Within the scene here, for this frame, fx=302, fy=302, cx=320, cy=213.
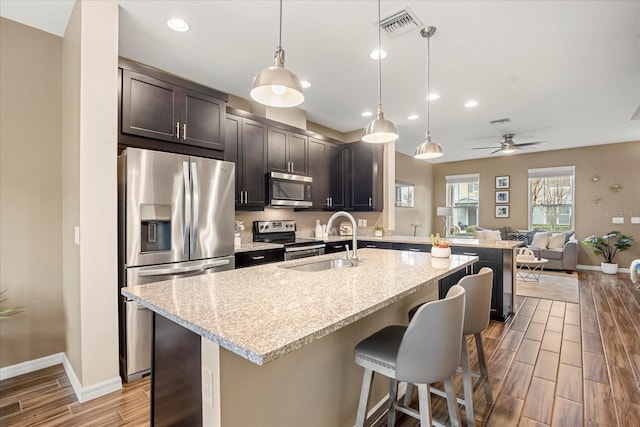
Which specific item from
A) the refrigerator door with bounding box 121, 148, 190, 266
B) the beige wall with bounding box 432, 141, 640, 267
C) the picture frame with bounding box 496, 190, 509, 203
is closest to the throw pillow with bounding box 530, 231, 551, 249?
the beige wall with bounding box 432, 141, 640, 267

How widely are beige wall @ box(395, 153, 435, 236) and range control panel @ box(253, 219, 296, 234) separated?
12.1 ft

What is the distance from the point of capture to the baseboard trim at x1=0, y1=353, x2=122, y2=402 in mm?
2053

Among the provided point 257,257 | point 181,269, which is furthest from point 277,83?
point 257,257

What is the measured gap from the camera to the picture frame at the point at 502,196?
7818mm

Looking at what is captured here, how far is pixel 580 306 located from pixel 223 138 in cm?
503

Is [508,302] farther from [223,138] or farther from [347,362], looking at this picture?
[223,138]

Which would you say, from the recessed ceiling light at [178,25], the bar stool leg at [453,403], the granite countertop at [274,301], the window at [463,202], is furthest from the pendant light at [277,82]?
the window at [463,202]

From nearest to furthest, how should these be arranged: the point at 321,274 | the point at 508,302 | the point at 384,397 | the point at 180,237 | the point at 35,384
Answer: the point at 321,274
the point at 384,397
the point at 35,384
the point at 180,237
the point at 508,302

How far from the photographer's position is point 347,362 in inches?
64.6

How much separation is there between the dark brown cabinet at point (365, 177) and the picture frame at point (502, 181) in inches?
187

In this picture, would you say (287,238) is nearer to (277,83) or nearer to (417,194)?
(277,83)

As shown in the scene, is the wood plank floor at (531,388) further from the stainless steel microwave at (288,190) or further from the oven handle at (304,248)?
the stainless steel microwave at (288,190)

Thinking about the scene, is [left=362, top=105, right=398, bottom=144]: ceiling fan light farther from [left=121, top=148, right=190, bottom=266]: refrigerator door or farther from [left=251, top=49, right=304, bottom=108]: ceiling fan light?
[left=121, top=148, right=190, bottom=266]: refrigerator door

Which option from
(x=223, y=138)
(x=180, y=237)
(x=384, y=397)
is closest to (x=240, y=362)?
(x=384, y=397)
